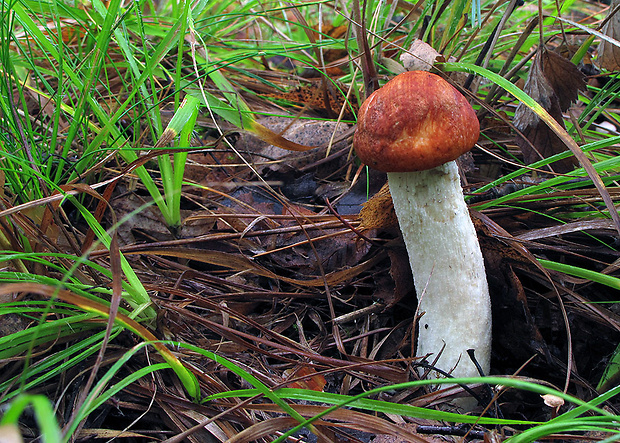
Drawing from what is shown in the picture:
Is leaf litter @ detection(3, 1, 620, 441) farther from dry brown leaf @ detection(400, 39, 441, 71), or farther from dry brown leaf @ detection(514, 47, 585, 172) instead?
dry brown leaf @ detection(400, 39, 441, 71)

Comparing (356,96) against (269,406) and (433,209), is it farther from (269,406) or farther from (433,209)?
(269,406)

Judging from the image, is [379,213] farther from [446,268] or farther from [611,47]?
[611,47]

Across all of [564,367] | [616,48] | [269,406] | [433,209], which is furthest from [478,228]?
[269,406]

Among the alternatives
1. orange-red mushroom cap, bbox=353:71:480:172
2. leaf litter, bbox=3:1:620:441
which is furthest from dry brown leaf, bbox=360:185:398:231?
orange-red mushroom cap, bbox=353:71:480:172

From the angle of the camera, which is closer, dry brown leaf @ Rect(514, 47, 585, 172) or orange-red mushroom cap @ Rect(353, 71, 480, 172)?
orange-red mushroom cap @ Rect(353, 71, 480, 172)

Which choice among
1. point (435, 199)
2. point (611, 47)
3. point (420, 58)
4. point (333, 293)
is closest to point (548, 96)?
point (611, 47)
